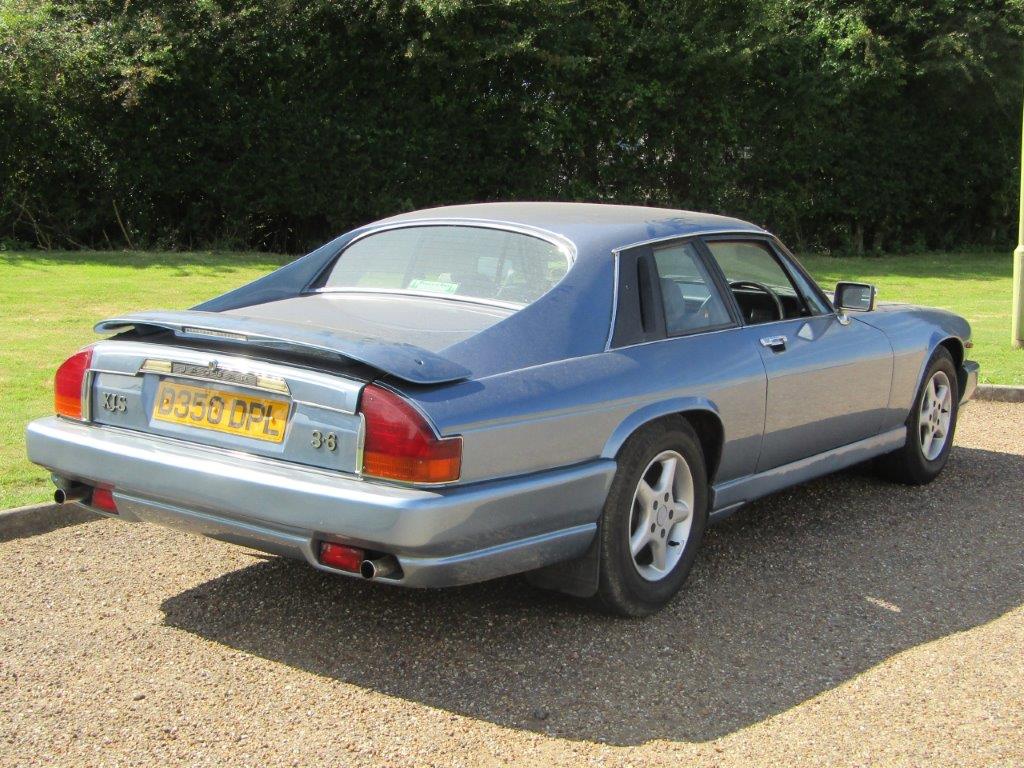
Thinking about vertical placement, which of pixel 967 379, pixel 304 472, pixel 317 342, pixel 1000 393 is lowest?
pixel 1000 393

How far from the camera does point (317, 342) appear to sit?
4.07m

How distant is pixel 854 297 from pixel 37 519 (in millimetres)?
4024

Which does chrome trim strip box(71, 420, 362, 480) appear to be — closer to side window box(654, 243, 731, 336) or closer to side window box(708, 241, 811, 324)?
side window box(654, 243, 731, 336)

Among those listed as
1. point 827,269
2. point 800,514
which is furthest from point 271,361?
point 827,269

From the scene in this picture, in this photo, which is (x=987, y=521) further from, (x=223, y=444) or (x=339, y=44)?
(x=339, y=44)

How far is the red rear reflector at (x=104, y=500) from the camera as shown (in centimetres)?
454

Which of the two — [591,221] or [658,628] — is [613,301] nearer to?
[591,221]

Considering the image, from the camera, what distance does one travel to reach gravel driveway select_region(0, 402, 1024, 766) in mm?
3723

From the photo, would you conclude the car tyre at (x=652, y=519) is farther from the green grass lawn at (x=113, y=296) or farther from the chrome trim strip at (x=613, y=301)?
the green grass lawn at (x=113, y=296)

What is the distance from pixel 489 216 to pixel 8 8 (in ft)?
41.1

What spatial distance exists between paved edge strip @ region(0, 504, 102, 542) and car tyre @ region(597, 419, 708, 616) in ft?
8.16

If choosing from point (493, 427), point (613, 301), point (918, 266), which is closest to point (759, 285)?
point (613, 301)

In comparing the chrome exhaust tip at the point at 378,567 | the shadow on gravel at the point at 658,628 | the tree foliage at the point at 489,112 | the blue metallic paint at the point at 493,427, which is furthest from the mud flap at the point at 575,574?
the tree foliage at the point at 489,112

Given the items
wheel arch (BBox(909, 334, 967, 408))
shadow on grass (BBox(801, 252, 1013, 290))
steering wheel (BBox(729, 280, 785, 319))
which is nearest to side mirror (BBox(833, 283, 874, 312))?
steering wheel (BBox(729, 280, 785, 319))
